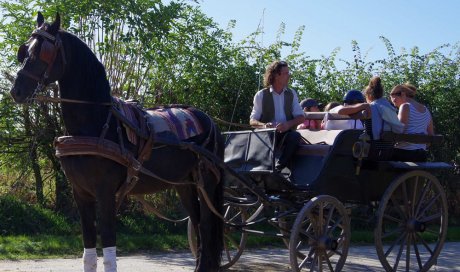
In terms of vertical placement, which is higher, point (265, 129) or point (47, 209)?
point (265, 129)

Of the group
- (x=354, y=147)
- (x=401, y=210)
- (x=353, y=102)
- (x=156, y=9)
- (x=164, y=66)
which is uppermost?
(x=156, y=9)

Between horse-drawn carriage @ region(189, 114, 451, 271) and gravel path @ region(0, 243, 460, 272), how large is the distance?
446 millimetres

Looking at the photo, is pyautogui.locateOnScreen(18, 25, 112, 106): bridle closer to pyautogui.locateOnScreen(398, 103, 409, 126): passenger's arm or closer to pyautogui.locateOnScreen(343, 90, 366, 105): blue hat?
pyautogui.locateOnScreen(343, 90, 366, 105): blue hat

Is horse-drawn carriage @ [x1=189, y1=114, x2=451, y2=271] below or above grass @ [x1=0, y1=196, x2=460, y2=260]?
above

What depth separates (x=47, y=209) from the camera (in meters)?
10.9

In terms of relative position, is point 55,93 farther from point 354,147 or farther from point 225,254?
point 354,147

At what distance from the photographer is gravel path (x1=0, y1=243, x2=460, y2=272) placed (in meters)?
7.76

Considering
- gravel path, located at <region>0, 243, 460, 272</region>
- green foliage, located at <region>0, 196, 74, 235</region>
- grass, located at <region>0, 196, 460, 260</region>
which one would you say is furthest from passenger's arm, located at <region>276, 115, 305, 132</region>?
green foliage, located at <region>0, 196, 74, 235</region>

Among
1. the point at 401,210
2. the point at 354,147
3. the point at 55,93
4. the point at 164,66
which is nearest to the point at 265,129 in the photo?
the point at 354,147

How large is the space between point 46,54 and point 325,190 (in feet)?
10.6

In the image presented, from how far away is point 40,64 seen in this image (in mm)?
5543

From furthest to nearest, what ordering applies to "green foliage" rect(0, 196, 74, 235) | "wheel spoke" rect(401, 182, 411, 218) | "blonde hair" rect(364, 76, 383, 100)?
"green foliage" rect(0, 196, 74, 235)
"blonde hair" rect(364, 76, 383, 100)
"wheel spoke" rect(401, 182, 411, 218)

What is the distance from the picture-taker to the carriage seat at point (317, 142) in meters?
7.35

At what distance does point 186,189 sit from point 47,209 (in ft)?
14.6
